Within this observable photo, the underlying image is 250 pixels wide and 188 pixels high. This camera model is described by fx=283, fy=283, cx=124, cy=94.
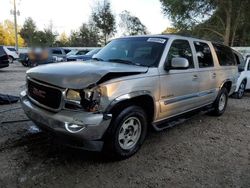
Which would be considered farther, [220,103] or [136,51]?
[220,103]

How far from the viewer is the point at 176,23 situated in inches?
1053

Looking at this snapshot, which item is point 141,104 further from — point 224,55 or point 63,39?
point 63,39

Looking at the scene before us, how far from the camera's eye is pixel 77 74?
12.4 feet

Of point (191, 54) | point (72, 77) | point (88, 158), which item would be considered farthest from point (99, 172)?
point (191, 54)

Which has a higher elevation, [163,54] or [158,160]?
[163,54]

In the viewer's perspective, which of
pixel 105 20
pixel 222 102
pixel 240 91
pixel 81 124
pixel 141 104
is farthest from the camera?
pixel 105 20

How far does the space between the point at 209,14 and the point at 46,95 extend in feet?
85.3

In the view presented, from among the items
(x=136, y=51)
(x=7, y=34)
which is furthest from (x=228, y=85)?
(x=7, y=34)

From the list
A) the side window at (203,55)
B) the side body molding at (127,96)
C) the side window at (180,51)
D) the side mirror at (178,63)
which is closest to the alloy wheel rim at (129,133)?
the side body molding at (127,96)

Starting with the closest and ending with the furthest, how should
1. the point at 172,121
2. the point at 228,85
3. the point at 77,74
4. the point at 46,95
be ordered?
the point at 77,74, the point at 46,95, the point at 172,121, the point at 228,85

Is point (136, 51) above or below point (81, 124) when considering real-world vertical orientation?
above

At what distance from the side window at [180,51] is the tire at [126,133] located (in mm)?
1172

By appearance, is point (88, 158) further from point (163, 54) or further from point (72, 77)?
point (163, 54)

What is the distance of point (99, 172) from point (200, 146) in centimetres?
205
